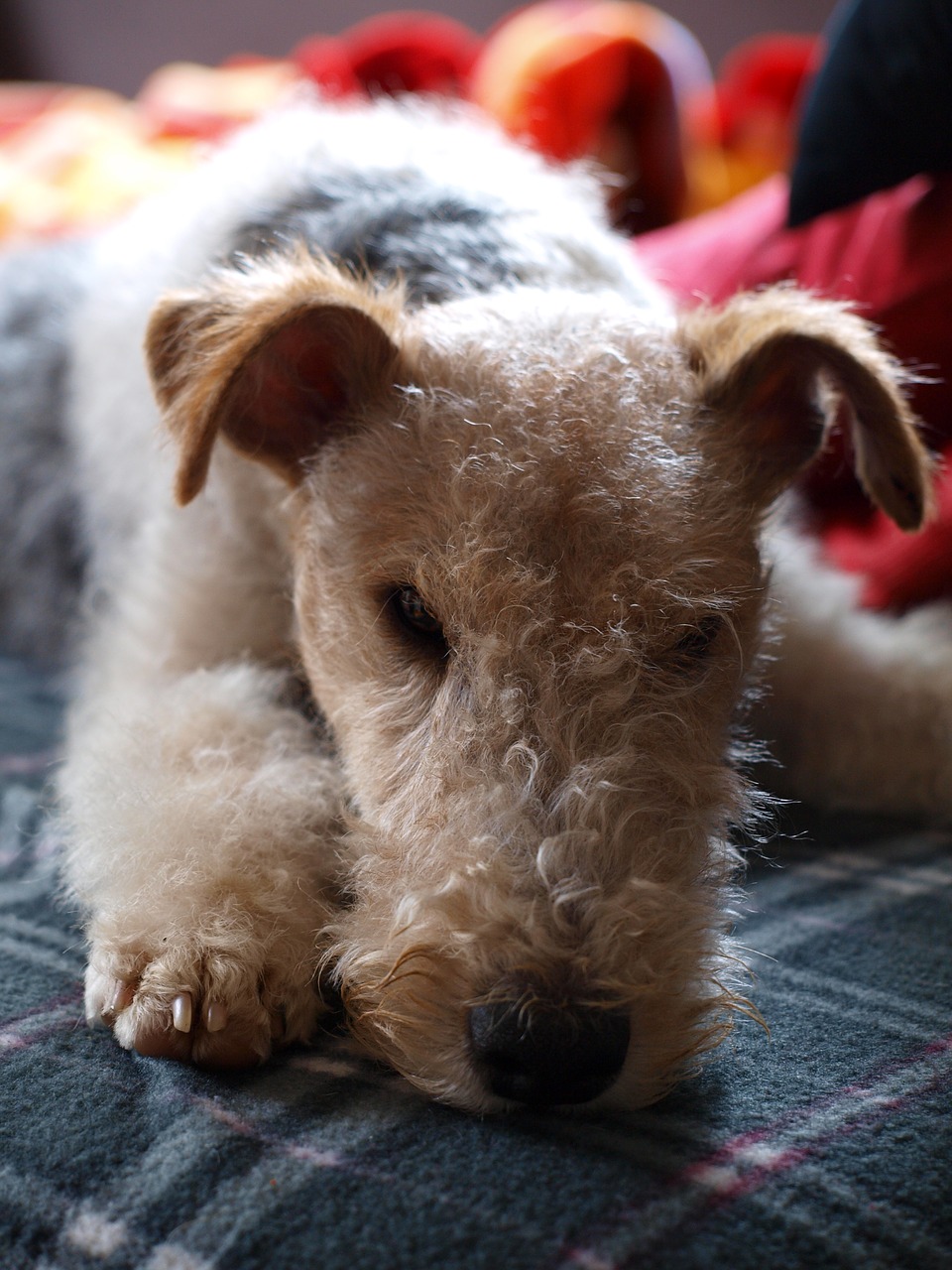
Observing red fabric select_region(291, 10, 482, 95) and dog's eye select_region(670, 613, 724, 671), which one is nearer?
dog's eye select_region(670, 613, 724, 671)

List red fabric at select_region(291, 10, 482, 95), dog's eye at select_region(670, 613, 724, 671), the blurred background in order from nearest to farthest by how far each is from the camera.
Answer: dog's eye at select_region(670, 613, 724, 671) → red fabric at select_region(291, 10, 482, 95) → the blurred background

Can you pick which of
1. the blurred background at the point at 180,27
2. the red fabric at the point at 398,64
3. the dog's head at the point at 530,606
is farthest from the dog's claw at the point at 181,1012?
the blurred background at the point at 180,27

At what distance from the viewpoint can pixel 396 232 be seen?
6.96 ft

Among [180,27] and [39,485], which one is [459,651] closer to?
[39,485]

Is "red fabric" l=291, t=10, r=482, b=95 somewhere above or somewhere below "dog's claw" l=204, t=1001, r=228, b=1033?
above

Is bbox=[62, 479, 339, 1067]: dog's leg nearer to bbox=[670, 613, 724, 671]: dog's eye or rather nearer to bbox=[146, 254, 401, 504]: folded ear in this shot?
bbox=[146, 254, 401, 504]: folded ear

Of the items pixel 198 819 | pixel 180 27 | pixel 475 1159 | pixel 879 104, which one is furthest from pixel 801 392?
pixel 180 27

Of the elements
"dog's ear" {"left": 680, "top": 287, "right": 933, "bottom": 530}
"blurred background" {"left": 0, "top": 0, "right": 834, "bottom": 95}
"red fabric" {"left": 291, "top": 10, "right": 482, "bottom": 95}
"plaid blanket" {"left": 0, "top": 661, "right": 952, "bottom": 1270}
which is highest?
"blurred background" {"left": 0, "top": 0, "right": 834, "bottom": 95}

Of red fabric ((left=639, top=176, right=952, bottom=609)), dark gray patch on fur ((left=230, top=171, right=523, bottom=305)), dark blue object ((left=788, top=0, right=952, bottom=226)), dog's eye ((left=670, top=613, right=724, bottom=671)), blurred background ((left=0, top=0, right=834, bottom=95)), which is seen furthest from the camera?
blurred background ((left=0, top=0, right=834, bottom=95))

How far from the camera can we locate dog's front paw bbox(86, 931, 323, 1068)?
1.24 m

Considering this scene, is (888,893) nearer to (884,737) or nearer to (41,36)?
(884,737)

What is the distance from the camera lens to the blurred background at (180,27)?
5.57 m

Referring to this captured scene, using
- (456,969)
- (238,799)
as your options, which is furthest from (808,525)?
(456,969)

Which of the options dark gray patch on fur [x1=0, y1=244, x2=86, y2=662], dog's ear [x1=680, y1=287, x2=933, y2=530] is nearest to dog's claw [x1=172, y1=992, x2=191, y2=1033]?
dog's ear [x1=680, y1=287, x2=933, y2=530]
